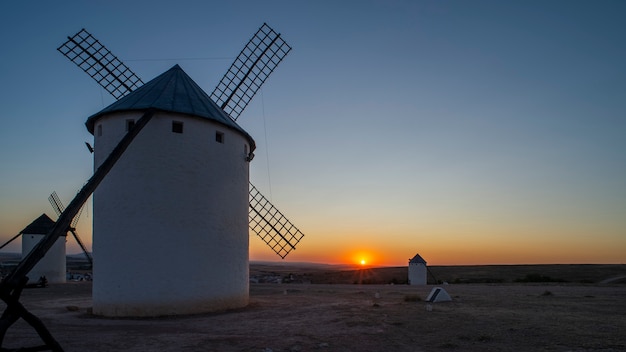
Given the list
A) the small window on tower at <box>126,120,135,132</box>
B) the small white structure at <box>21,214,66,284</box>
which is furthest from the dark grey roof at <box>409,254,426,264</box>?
the small white structure at <box>21,214,66,284</box>

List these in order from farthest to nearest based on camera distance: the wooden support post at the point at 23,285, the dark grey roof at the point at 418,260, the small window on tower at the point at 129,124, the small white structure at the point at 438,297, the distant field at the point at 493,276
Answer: the distant field at the point at 493,276, the dark grey roof at the point at 418,260, the small white structure at the point at 438,297, the small window on tower at the point at 129,124, the wooden support post at the point at 23,285

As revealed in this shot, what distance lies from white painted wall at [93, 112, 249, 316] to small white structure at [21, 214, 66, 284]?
27.7 m

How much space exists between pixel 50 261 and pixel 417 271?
105ft

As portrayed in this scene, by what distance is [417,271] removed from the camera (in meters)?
38.8

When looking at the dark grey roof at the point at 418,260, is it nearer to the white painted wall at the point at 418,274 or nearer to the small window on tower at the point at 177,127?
the white painted wall at the point at 418,274

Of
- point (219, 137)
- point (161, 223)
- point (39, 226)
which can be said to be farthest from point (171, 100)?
point (39, 226)

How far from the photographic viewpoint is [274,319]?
1403cm

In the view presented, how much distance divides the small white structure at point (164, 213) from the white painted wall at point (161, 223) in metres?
0.03

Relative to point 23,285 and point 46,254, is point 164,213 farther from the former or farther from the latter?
point 46,254

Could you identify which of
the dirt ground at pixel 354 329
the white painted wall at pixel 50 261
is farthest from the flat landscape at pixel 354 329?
the white painted wall at pixel 50 261

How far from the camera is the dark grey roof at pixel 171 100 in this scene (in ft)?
51.4

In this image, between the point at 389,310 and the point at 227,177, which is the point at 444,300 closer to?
the point at 389,310

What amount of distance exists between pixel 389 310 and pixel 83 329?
9.84 metres

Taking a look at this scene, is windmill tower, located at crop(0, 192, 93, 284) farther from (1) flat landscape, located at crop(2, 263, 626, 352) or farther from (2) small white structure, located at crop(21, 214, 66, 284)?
(1) flat landscape, located at crop(2, 263, 626, 352)
